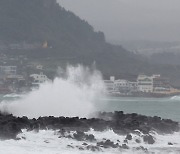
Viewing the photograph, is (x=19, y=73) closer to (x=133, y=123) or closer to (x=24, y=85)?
(x=24, y=85)

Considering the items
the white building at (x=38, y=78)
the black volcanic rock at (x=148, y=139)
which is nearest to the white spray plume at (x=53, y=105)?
the black volcanic rock at (x=148, y=139)

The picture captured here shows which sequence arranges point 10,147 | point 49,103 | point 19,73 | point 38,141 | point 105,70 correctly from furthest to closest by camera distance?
1. point 105,70
2. point 19,73
3. point 49,103
4. point 38,141
5. point 10,147

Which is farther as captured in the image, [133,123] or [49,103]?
[49,103]

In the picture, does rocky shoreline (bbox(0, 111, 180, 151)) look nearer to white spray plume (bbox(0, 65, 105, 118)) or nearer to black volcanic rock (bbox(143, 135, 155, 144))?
black volcanic rock (bbox(143, 135, 155, 144))

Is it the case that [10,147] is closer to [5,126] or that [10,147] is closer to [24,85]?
[5,126]

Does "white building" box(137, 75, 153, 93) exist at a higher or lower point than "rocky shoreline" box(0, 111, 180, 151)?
lower

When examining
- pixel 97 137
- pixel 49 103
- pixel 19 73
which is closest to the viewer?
pixel 97 137

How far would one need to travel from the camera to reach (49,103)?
50.7 meters

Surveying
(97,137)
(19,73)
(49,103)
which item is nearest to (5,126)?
(97,137)

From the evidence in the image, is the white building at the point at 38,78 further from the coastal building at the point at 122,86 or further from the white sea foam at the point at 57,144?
the white sea foam at the point at 57,144

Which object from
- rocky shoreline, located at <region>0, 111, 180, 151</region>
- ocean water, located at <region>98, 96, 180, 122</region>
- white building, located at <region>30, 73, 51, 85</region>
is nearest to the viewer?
rocky shoreline, located at <region>0, 111, 180, 151</region>

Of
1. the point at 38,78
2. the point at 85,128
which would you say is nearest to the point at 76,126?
the point at 85,128

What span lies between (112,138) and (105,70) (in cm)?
16888

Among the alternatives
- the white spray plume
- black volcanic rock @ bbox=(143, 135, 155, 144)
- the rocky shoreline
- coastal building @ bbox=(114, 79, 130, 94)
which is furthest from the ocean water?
coastal building @ bbox=(114, 79, 130, 94)
